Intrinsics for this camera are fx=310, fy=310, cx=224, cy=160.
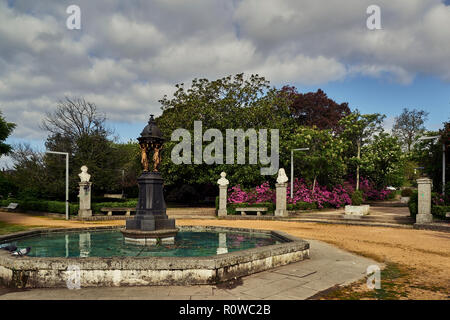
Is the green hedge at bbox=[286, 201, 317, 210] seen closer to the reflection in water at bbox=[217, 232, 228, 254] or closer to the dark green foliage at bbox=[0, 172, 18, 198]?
the reflection in water at bbox=[217, 232, 228, 254]

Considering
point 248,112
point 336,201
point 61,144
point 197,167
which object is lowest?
point 336,201

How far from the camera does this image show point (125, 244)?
9.45 metres

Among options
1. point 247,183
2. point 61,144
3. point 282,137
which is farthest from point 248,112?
point 61,144

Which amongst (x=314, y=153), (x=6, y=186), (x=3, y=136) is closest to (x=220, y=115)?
(x=314, y=153)

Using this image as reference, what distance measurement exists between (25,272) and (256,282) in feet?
14.5

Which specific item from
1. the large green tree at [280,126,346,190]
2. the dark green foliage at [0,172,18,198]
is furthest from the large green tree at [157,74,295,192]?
the dark green foliage at [0,172,18,198]

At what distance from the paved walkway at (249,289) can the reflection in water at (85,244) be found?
2.58 m

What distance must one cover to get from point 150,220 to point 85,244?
7.12 ft

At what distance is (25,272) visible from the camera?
19.2ft

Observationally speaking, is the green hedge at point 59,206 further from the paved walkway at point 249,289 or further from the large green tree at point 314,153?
the paved walkway at point 249,289

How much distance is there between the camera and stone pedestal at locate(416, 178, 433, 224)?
661 inches

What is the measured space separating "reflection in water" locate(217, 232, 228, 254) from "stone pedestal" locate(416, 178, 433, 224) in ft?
38.0

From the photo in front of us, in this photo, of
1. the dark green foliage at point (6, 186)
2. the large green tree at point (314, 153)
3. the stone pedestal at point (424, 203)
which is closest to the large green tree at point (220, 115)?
the large green tree at point (314, 153)
